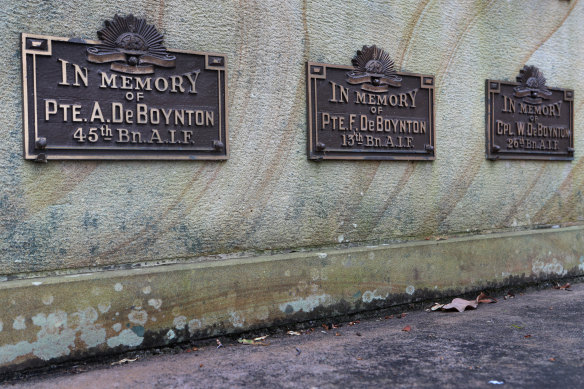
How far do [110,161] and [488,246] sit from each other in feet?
11.1

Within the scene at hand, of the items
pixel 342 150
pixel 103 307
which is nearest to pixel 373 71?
pixel 342 150

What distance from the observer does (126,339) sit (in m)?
3.29

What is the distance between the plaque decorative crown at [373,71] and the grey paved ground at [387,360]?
1.94m

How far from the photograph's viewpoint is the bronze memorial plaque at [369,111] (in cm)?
407

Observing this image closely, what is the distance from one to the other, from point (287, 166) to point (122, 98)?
1279 millimetres

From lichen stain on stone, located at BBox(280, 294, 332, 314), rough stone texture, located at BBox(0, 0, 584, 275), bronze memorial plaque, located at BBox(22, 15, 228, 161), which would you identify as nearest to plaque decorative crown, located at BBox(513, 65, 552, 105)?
rough stone texture, located at BBox(0, 0, 584, 275)

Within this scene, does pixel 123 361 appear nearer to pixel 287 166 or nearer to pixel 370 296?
pixel 287 166

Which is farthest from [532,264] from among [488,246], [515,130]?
[515,130]

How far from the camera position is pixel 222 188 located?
372 centimetres

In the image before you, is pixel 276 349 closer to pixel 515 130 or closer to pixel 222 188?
pixel 222 188

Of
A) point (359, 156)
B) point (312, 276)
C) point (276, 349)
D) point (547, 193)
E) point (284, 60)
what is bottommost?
point (276, 349)

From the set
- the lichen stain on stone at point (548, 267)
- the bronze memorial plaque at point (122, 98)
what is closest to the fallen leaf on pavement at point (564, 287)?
the lichen stain on stone at point (548, 267)

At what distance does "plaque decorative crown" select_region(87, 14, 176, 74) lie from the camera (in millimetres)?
3330

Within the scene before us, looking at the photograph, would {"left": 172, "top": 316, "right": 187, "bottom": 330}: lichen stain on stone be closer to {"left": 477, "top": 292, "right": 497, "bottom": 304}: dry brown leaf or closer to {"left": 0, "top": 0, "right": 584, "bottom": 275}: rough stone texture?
{"left": 0, "top": 0, "right": 584, "bottom": 275}: rough stone texture
